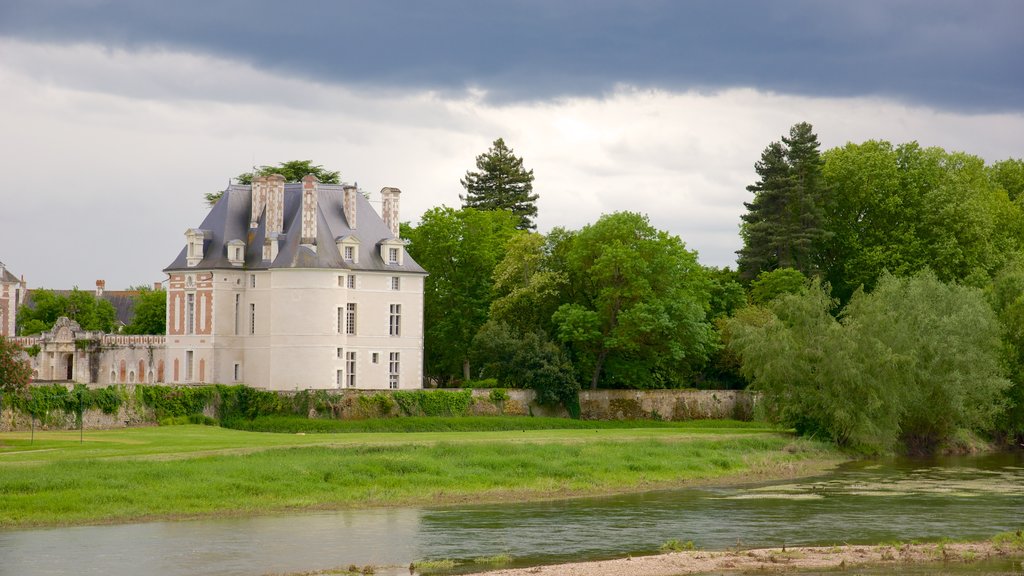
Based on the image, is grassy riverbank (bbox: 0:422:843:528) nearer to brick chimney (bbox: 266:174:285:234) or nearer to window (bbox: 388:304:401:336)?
brick chimney (bbox: 266:174:285:234)

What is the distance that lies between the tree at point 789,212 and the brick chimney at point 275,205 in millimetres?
29821

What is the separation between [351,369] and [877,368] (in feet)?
89.4

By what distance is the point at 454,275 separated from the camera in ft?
259

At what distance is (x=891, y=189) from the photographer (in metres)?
84.2

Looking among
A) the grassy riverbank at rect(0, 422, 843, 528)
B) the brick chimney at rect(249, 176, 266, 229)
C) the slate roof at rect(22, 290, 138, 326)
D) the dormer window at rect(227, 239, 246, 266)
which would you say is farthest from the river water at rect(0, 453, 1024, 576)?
the slate roof at rect(22, 290, 138, 326)

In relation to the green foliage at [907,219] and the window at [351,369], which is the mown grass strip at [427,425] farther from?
the green foliage at [907,219]

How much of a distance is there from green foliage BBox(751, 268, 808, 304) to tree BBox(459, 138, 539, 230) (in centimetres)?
3177

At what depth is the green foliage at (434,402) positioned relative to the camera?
66.4 meters

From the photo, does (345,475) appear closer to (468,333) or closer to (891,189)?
(468,333)

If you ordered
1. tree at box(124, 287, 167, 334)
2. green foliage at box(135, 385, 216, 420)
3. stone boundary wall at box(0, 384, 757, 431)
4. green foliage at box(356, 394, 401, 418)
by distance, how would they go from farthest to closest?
1. tree at box(124, 287, 167, 334)
2. stone boundary wall at box(0, 384, 757, 431)
3. green foliage at box(356, 394, 401, 418)
4. green foliage at box(135, 385, 216, 420)

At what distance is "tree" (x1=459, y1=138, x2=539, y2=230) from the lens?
10931 centimetres

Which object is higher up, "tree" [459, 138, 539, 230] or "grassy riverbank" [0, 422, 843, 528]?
"tree" [459, 138, 539, 230]

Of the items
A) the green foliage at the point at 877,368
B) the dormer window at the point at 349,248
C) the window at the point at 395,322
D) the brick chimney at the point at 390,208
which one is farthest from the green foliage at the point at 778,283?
the dormer window at the point at 349,248

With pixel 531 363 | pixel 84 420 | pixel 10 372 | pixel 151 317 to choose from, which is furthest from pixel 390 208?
pixel 151 317
